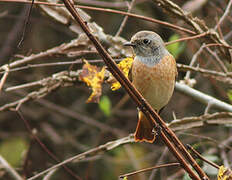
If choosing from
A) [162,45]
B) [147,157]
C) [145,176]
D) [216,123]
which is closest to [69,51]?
[162,45]

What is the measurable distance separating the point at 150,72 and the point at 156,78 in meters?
0.06

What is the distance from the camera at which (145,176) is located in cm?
482

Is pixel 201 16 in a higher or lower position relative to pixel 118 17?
lower

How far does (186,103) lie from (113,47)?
206 centimetres

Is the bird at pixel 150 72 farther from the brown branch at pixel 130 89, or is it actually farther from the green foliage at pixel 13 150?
the green foliage at pixel 13 150

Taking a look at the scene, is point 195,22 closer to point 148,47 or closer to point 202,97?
point 148,47

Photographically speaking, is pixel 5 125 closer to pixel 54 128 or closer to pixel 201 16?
pixel 54 128

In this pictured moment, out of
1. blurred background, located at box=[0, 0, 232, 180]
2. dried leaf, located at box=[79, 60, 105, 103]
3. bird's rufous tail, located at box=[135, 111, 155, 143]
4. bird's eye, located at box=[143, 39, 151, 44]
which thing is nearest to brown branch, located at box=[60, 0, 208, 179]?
dried leaf, located at box=[79, 60, 105, 103]

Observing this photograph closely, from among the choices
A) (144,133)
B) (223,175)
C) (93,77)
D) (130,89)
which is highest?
(93,77)

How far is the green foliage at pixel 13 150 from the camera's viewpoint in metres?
4.42

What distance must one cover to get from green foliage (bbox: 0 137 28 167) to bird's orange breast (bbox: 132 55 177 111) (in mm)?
2255

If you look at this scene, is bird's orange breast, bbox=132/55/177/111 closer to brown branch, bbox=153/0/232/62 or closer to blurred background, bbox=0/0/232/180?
brown branch, bbox=153/0/232/62

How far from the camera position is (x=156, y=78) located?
103 inches

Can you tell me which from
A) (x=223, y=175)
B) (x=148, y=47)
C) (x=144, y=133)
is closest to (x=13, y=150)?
(x=144, y=133)
